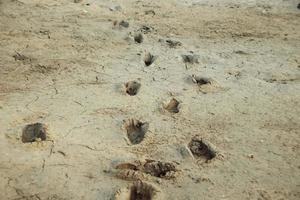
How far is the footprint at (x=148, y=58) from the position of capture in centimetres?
347

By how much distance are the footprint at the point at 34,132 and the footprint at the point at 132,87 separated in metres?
0.75

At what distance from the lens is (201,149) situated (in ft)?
8.26

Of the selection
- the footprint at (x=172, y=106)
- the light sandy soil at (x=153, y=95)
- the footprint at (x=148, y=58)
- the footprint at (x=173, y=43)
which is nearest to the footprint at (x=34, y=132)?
the light sandy soil at (x=153, y=95)

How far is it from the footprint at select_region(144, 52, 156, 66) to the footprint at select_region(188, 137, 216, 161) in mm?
1103

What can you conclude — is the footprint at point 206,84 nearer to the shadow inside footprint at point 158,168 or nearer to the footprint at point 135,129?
the footprint at point 135,129

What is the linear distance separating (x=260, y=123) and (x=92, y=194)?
4.15ft

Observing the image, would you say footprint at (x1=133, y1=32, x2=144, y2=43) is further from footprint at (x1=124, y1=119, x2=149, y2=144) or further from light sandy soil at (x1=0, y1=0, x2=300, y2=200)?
footprint at (x1=124, y1=119, x2=149, y2=144)

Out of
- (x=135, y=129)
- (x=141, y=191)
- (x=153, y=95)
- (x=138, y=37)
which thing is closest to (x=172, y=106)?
(x=153, y=95)

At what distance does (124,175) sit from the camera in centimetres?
227

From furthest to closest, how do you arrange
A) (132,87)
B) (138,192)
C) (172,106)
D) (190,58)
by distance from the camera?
(190,58)
(132,87)
(172,106)
(138,192)

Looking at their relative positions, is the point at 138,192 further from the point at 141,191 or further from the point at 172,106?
the point at 172,106

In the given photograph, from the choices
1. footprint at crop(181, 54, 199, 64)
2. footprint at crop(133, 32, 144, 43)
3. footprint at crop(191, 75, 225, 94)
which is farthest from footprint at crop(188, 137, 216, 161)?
footprint at crop(133, 32, 144, 43)

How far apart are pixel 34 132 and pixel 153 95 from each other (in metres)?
0.91

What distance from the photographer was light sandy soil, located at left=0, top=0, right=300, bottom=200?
2.27 m
